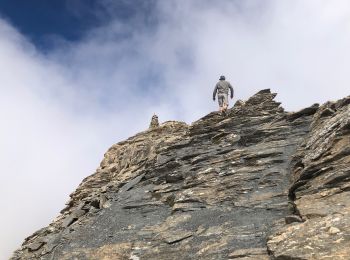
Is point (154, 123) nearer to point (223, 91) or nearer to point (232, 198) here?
point (223, 91)

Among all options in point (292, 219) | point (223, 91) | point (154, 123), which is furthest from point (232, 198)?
point (154, 123)

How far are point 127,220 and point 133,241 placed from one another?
273 centimetres

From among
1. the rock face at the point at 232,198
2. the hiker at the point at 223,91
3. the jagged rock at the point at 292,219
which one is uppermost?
the hiker at the point at 223,91

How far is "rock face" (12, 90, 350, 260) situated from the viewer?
17.7 metres

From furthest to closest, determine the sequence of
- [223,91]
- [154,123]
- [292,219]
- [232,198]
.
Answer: [154,123]
[223,91]
[232,198]
[292,219]

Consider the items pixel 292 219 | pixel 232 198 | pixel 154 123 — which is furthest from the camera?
pixel 154 123

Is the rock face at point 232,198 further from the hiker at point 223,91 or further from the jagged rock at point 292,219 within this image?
the hiker at point 223,91

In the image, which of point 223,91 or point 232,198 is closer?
point 232,198

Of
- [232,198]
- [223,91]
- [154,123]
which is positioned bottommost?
[232,198]

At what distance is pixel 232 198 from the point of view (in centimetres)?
2353

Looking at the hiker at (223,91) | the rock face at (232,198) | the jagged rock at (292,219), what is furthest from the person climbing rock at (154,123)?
the jagged rock at (292,219)

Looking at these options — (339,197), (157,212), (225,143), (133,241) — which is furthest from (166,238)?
(225,143)

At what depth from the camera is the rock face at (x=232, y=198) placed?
17.7 m

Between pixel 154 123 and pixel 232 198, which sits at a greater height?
pixel 154 123
